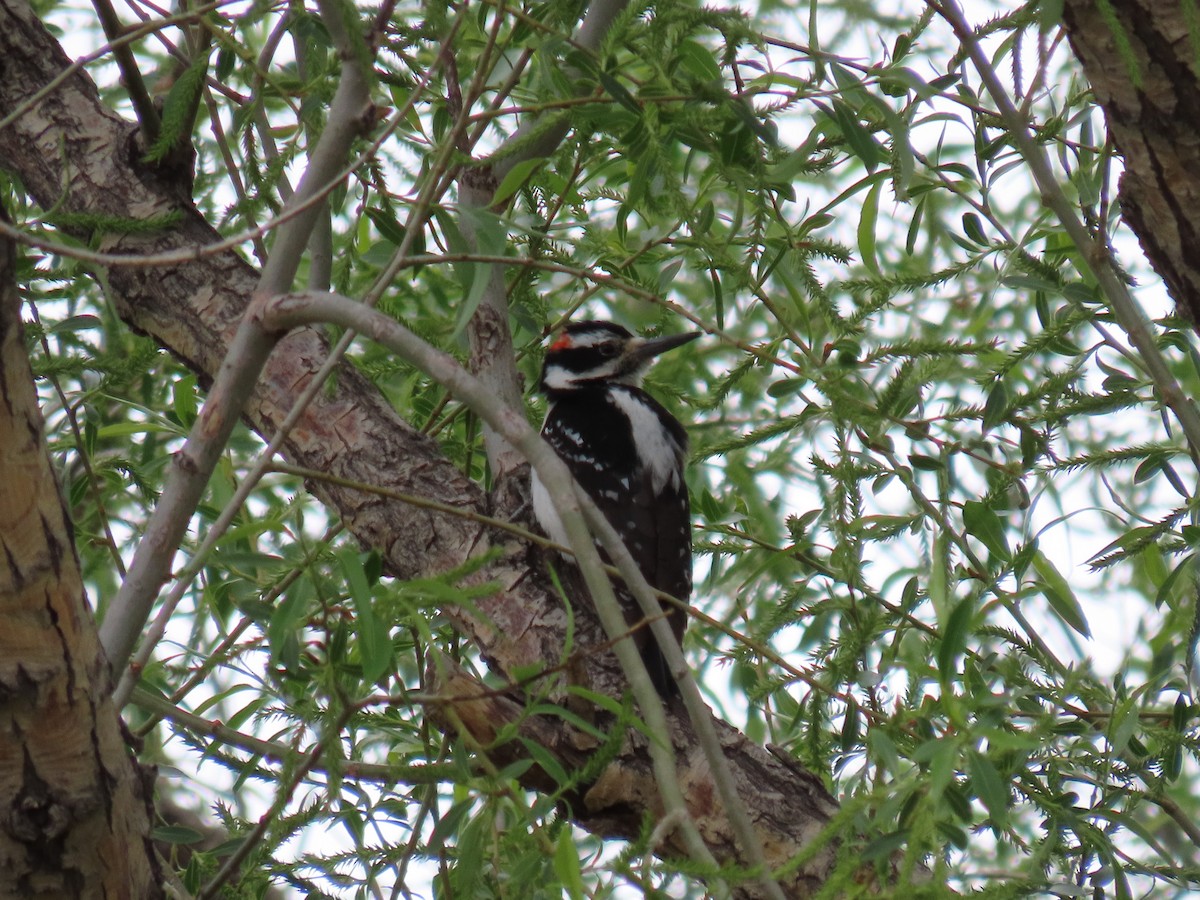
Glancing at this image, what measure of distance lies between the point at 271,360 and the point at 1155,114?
1921 mm

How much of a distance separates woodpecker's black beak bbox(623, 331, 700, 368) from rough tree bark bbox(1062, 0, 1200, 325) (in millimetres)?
2253

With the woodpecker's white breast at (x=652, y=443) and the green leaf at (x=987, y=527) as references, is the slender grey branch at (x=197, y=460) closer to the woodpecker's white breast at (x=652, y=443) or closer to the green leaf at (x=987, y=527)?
the green leaf at (x=987, y=527)

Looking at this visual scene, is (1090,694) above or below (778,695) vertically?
below

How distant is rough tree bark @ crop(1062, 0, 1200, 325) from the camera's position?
72.9 inches

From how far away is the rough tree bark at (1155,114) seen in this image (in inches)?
72.9

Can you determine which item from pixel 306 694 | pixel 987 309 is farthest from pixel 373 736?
pixel 987 309

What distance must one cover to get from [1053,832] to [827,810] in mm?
546

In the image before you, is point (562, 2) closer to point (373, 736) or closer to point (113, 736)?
point (113, 736)

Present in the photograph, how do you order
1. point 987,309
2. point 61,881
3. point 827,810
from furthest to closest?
point 987,309
point 827,810
point 61,881

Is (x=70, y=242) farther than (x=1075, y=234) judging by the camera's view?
Yes

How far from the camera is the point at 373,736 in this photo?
2.88 meters

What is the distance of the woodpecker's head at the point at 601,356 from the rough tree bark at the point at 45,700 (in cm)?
279

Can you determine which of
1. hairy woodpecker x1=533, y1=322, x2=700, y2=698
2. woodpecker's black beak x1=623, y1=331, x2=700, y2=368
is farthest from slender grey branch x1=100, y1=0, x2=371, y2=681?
woodpecker's black beak x1=623, y1=331, x2=700, y2=368

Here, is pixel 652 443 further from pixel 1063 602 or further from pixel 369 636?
pixel 369 636
